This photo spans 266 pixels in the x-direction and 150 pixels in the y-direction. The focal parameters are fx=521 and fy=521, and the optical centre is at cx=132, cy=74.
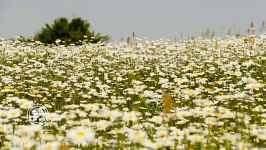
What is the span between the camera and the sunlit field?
5.68 metres

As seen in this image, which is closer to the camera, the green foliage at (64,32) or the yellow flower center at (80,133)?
the yellow flower center at (80,133)

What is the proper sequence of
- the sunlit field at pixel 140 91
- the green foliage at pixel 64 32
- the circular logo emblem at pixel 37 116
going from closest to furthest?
1. the sunlit field at pixel 140 91
2. the circular logo emblem at pixel 37 116
3. the green foliage at pixel 64 32

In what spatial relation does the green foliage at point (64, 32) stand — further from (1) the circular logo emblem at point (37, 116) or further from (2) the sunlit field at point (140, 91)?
(1) the circular logo emblem at point (37, 116)

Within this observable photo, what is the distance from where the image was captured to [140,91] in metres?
10.2

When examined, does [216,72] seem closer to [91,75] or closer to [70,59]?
[91,75]

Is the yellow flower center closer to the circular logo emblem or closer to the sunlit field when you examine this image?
the sunlit field

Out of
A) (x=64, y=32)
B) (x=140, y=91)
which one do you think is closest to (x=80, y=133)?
(x=140, y=91)

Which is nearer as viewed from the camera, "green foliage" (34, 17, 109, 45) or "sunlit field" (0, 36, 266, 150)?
"sunlit field" (0, 36, 266, 150)

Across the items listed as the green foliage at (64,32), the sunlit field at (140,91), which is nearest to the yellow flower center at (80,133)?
the sunlit field at (140,91)

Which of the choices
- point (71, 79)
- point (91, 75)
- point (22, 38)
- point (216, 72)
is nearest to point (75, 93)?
point (71, 79)

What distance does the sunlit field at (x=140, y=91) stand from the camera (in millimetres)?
5684

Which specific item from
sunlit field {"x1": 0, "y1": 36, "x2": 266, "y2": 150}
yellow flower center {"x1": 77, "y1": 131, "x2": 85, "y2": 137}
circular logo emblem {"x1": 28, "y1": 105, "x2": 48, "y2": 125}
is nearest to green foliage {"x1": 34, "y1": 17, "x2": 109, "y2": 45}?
sunlit field {"x1": 0, "y1": 36, "x2": 266, "y2": 150}

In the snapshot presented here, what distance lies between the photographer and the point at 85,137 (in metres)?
4.20

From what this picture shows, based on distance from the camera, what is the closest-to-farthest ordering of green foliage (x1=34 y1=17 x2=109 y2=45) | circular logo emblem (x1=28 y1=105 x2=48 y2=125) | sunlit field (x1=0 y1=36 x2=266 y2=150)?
1. sunlit field (x1=0 y1=36 x2=266 y2=150)
2. circular logo emblem (x1=28 y1=105 x2=48 y2=125)
3. green foliage (x1=34 y1=17 x2=109 y2=45)
